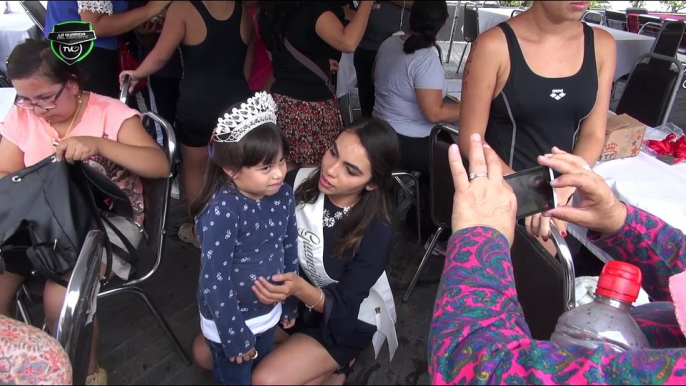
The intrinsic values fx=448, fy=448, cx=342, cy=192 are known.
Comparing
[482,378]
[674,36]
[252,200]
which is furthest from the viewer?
[674,36]

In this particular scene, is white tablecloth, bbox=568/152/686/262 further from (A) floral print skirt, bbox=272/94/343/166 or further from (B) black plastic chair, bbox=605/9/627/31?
(A) floral print skirt, bbox=272/94/343/166

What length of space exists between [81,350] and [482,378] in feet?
2.18

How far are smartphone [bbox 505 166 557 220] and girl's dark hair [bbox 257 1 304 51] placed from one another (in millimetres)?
593

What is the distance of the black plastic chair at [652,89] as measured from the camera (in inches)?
86.4

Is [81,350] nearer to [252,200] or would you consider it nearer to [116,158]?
[252,200]

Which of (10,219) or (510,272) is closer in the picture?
(510,272)

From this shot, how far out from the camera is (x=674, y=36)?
2.61 meters

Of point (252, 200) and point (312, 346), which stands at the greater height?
point (252, 200)

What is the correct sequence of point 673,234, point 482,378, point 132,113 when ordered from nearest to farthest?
point 482,378, point 673,234, point 132,113

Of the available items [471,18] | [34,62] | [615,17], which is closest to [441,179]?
[34,62]

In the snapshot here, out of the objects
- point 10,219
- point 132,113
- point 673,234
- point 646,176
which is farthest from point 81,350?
point 646,176

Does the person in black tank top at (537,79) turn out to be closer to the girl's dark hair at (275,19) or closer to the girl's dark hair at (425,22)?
the girl's dark hair at (425,22)

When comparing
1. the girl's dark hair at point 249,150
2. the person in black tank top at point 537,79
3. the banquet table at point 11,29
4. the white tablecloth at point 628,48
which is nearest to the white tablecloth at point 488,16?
the white tablecloth at point 628,48

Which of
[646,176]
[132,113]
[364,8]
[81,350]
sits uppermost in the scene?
[364,8]
